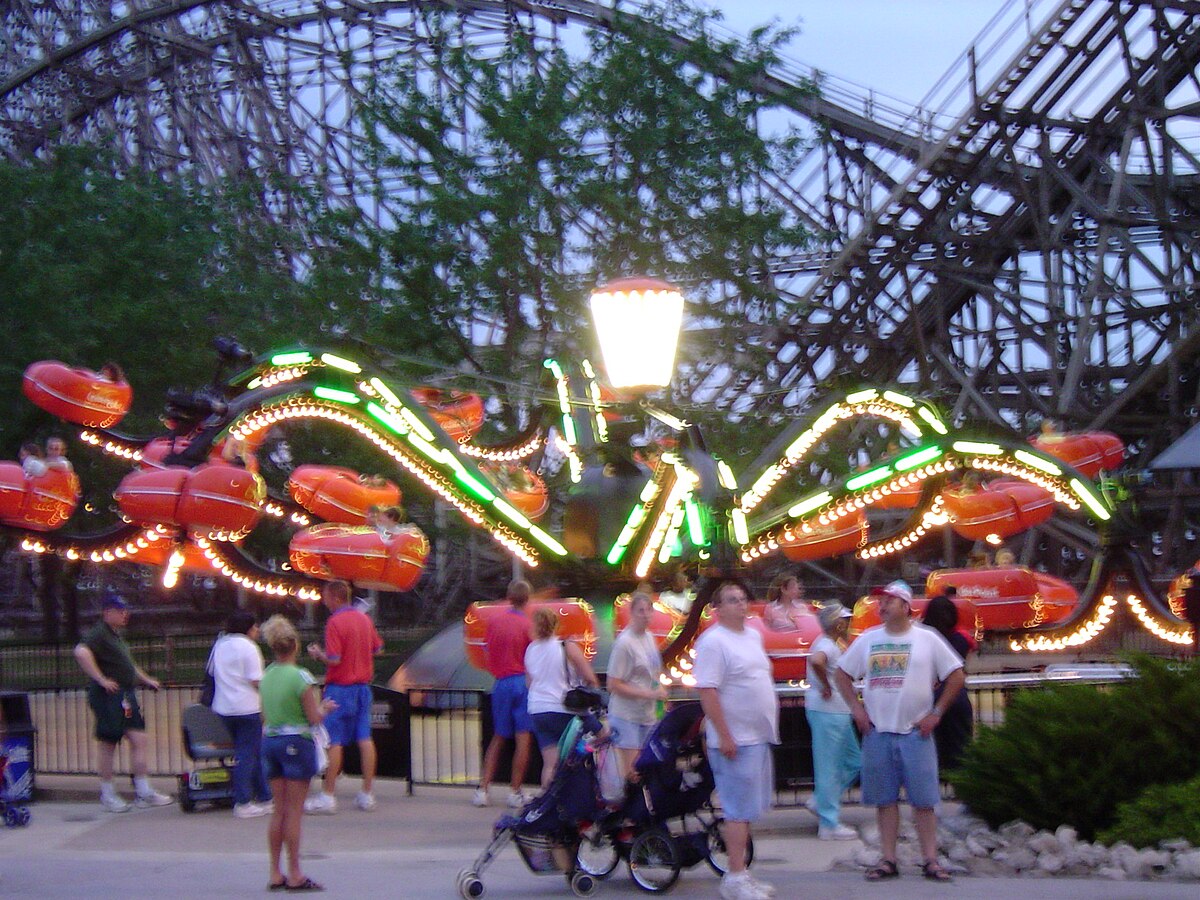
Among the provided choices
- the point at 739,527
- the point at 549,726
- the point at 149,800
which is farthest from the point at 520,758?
the point at 149,800

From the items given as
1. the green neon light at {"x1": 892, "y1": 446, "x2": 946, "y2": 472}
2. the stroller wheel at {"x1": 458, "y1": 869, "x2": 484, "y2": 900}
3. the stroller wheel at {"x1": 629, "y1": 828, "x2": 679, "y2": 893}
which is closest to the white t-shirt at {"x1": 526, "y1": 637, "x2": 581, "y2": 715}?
the stroller wheel at {"x1": 629, "y1": 828, "x2": 679, "y2": 893}

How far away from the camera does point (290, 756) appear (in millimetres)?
8641

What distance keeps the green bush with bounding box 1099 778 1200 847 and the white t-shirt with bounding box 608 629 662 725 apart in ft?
8.26

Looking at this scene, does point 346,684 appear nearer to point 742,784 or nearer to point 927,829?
point 742,784

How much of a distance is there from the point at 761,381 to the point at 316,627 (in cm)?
963

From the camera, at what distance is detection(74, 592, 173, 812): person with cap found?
12.5m

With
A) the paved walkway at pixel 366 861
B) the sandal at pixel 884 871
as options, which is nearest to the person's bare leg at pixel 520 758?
the paved walkway at pixel 366 861

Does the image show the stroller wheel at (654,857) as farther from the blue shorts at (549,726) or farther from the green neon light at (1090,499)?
the green neon light at (1090,499)

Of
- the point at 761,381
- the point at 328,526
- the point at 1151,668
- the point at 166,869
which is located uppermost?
the point at 761,381

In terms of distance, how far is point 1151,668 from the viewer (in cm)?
958

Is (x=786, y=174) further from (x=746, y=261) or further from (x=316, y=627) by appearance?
(x=316, y=627)

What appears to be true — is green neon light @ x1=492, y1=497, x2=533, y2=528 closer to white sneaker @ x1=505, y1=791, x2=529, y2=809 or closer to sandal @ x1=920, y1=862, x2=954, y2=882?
white sneaker @ x1=505, y1=791, x2=529, y2=809

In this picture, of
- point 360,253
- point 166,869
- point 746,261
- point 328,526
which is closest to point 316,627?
point 360,253

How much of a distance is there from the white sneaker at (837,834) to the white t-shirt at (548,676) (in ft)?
5.91
